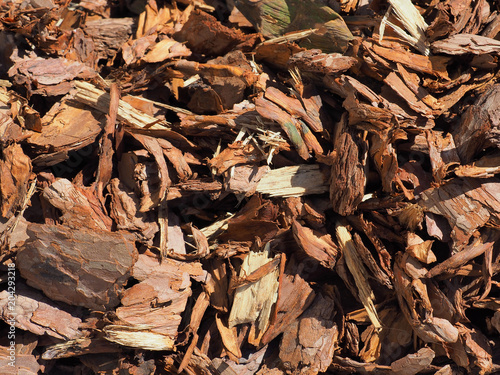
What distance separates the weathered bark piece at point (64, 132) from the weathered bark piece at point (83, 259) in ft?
1.29

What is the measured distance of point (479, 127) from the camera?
2.10m

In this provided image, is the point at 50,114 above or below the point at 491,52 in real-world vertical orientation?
below

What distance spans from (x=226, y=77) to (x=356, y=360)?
1.60 m

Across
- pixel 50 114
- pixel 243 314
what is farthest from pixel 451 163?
pixel 50 114

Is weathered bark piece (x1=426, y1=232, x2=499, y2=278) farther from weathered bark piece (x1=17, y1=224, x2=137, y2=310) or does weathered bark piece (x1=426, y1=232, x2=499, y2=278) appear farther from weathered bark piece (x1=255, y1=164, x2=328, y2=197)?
weathered bark piece (x1=17, y1=224, x2=137, y2=310)

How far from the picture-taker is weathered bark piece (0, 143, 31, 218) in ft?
7.00

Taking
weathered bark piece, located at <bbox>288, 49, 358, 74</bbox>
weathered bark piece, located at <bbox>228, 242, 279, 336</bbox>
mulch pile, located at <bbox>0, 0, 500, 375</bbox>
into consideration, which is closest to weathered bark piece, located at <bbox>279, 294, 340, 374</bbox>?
mulch pile, located at <bbox>0, 0, 500, 375</bbox>

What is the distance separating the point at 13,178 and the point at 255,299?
1321 mm

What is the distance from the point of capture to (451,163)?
6.88 ft

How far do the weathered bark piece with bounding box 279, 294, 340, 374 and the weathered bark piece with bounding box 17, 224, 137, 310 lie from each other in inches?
33.6

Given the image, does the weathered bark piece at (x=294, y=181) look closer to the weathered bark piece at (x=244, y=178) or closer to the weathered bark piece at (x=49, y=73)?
the weathered bark piece at (x=244, y=178)

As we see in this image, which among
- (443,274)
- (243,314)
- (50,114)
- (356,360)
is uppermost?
(50,114)

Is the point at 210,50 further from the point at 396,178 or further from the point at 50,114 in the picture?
the point at 396,178

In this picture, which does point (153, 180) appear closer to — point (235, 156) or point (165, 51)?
point (235, 156)
